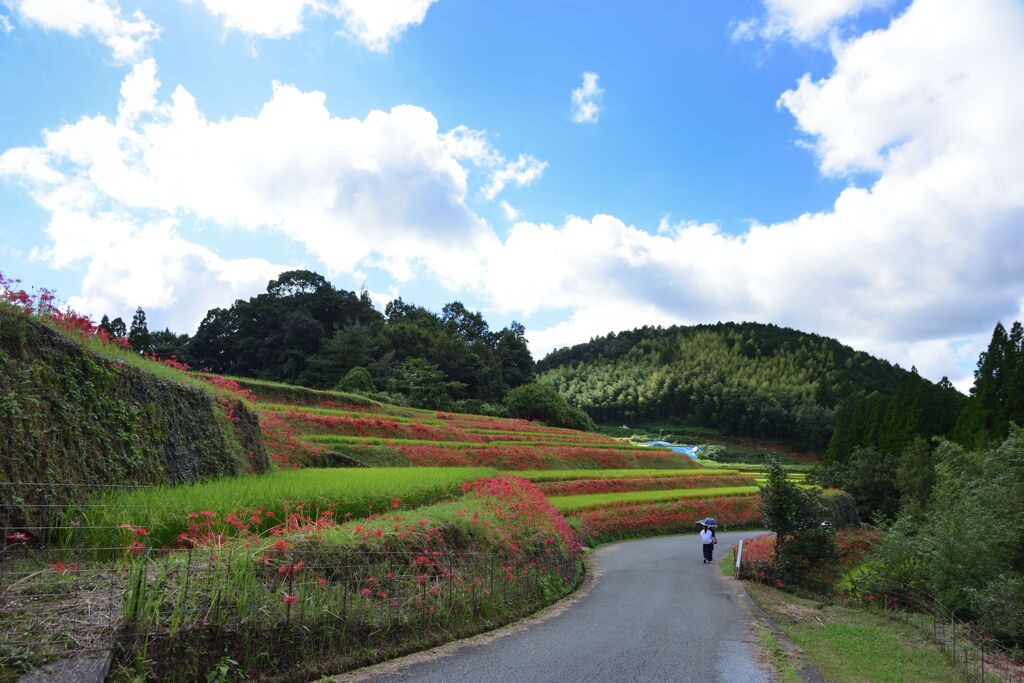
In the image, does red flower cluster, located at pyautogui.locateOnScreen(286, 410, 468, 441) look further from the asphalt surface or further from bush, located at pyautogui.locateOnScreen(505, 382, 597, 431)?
bush, located at pyautogui.locateOnScreen(505, 382, 597, 431)

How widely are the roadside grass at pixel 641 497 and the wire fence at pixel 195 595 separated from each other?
13.6 m

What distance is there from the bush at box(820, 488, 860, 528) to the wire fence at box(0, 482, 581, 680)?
29348 mm

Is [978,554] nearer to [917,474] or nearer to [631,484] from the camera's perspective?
[631,484]

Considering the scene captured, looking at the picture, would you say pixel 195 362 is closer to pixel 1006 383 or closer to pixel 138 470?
pixel 138 470

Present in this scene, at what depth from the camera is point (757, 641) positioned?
1010 cm

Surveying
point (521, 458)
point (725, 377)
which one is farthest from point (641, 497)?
point (725, 377)

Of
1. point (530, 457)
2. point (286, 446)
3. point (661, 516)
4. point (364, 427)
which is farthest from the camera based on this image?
point (530, 457)

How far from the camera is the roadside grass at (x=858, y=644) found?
8.71 metres

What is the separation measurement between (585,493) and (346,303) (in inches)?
1532

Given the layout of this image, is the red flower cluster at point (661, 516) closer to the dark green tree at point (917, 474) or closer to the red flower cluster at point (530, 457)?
the red flower cluster at point (530, 457)

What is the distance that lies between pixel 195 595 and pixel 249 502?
2.76m

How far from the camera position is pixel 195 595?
559cm

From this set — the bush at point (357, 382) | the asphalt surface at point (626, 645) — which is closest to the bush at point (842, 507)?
the asphalt surface at point (626, 645)

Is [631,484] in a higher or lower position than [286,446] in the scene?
lower
